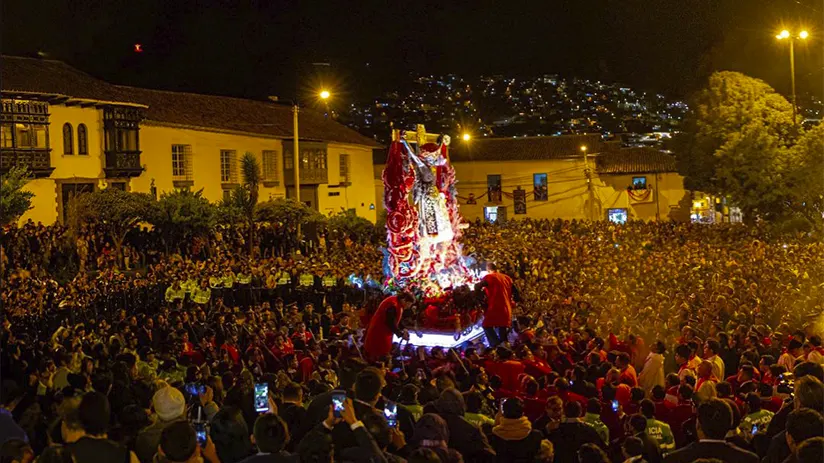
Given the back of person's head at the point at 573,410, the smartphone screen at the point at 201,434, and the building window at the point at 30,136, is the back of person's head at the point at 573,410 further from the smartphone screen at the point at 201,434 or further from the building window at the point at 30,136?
the building window at the point at 30,136

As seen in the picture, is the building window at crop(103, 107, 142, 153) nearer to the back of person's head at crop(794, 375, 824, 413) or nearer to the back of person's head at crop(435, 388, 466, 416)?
the back of person's head at crop(435, 388, 466, 416)

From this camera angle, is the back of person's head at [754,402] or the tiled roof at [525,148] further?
the tiled roof at [525,148]

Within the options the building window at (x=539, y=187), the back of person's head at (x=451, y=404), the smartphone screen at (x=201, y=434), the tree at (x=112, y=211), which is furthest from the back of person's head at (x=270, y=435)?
the building window at (x=539, y=187)

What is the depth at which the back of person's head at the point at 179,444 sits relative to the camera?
18.4 feet

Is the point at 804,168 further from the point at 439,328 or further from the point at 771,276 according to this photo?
the point at 439,328

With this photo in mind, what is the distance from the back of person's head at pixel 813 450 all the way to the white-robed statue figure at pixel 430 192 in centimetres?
1238

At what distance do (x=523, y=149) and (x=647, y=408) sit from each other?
46.9 meters

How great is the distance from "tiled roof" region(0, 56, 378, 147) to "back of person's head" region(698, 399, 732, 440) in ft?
87.8

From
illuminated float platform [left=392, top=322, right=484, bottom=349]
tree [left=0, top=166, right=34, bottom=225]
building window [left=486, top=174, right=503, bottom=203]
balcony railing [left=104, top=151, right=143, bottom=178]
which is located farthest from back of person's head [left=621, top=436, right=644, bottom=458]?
building window [left=486, top=174, right=503, bottom=203]

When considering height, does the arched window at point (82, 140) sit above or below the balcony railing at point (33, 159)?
above

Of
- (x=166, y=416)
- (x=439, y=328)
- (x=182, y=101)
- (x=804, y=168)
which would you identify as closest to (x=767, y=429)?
(x=166, y=416)

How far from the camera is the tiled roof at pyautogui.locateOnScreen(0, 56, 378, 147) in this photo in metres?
30.7

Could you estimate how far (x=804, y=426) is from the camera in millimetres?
6000

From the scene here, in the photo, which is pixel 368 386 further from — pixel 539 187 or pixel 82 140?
pixel 539 187
